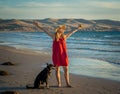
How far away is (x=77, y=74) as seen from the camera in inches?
507

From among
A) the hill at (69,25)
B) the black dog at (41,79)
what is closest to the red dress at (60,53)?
the black dog at (41,79)

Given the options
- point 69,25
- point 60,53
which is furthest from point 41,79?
point 69,25

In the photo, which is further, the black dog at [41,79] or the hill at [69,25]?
the hill at [69,25]

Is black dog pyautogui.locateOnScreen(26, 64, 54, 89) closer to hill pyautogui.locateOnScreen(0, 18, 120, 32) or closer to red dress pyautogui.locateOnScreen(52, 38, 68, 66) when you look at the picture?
red dress pyautogui.locateOnScreen(52, 38, 68, 66)

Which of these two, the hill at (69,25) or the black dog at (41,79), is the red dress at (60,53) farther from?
the hill at (69,25)

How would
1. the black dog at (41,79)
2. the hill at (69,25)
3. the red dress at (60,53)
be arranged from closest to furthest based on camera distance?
the black dog at (41,79)
the red dress at (60,53)
the hill at (69,25)

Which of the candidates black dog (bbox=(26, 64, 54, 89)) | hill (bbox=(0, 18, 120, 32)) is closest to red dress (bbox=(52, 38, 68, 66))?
black dog (bbox=(26, 64, 54, 89))

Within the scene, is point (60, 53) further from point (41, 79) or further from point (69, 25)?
point (69, 25)

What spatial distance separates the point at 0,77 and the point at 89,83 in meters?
3.18

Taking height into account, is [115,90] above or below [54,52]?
below

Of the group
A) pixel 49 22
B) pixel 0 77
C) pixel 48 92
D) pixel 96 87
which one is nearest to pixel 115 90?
pixel 96 87

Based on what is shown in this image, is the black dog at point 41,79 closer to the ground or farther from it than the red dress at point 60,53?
closer to the ground

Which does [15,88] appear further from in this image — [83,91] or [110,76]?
[110,76]

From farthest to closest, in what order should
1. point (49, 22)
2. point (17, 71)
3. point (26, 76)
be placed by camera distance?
point (49, 22) < point (17, 71) < point (26, 76)
